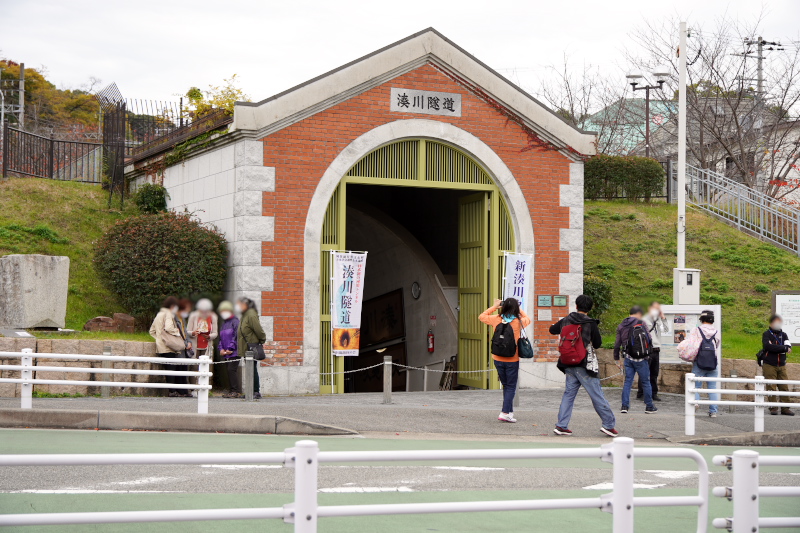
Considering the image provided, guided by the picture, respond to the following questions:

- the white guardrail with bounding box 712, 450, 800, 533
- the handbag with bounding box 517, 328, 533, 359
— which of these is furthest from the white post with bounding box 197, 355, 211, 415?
the white guardrail with bounding box 712, 450, 800, 533

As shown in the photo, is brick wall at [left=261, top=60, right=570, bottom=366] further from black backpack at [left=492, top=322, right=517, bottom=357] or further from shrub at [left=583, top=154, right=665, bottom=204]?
shrub at [left=583, top=154, right=665, bottom=204]

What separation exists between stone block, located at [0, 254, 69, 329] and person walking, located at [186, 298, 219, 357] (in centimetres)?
233

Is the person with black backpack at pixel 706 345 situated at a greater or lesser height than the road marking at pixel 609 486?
greater

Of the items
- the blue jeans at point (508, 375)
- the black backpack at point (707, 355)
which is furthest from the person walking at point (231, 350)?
the black backpack at point (707, 355)

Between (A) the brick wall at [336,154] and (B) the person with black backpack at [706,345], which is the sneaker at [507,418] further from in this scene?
(A) the brick wall at [336,154]

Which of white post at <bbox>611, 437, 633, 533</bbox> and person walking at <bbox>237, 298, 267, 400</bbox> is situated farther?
person walking at <bbox>237, 298, 267, 400</bbox>

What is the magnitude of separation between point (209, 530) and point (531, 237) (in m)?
13.6

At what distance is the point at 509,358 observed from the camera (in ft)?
41.4

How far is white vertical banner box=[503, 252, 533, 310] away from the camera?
60.5ft

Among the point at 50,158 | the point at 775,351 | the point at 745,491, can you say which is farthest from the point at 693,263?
the point at 745,491

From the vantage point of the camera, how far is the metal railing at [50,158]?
Answer: 23344mm

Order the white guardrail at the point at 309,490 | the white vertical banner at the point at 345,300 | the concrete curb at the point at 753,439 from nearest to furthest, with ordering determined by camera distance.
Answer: the white guardrail at the point at 309,490, the concrete curb at the point at 753,439, the white vertical banner at the point at 345,300

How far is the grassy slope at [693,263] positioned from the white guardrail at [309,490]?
15594mm

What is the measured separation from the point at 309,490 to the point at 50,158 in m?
22.1
